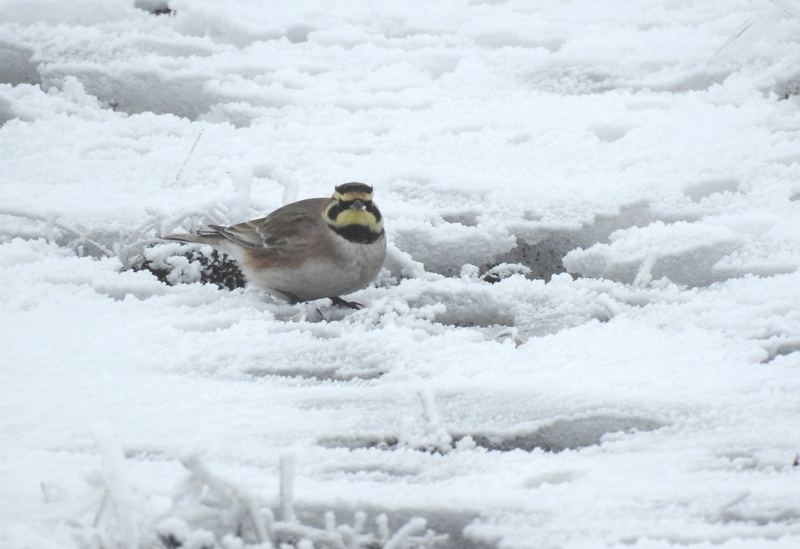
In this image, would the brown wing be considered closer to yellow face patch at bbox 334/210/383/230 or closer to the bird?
the bird

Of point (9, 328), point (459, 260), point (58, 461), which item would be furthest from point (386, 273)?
point (58, 461)

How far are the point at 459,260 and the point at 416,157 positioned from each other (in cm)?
103

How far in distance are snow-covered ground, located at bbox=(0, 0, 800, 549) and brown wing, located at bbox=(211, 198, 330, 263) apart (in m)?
0.23

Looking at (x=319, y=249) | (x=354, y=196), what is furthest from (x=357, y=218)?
(x=319, y=249)

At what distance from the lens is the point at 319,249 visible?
3.71 m

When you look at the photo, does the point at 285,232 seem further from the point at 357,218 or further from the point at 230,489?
the point at 230,489

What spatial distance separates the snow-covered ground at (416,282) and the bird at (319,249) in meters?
0.13

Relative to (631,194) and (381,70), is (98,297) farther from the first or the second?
(381,70)

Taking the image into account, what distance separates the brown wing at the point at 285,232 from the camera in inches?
147

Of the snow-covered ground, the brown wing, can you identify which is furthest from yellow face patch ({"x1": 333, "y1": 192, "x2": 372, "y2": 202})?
the snow-covered ground

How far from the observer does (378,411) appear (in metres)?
2.73

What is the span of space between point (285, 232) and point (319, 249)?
0.21 meters

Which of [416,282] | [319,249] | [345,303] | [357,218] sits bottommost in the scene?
[345,303]

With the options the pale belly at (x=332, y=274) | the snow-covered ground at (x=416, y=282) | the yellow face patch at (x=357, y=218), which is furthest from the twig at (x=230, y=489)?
the yellow face patch at (x=357, y=218)
